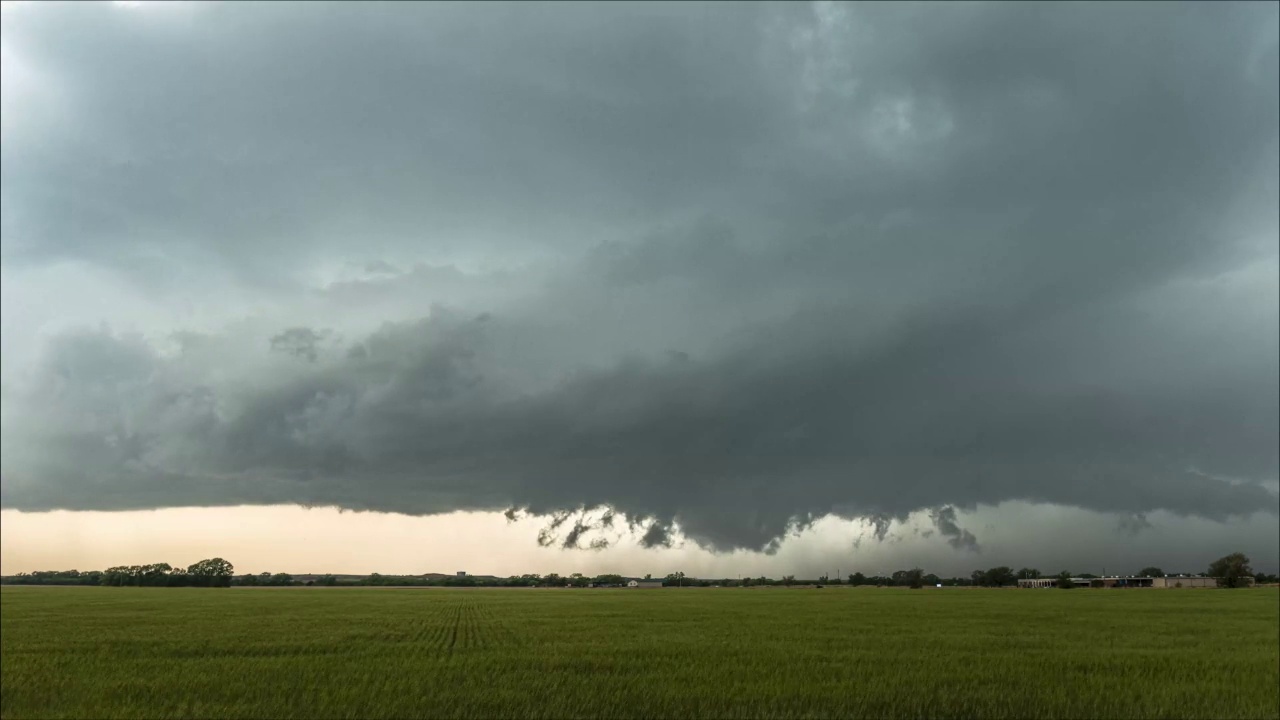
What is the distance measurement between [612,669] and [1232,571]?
20612 cm

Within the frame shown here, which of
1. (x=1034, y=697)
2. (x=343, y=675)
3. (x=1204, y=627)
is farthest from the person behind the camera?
(x=1204, y=627)

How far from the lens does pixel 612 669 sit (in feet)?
85.7

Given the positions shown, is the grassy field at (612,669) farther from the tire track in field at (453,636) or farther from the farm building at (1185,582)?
the farm building at (1185,582)

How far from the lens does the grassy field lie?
19.7m

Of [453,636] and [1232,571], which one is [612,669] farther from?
[1232,571]

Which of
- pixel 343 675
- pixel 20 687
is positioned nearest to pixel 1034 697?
pixel 343 675

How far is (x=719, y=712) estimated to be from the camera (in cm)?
1908

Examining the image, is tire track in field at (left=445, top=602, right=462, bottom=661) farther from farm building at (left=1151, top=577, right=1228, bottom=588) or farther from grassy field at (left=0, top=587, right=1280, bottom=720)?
farm building at (left=1151, top=577, right=1228, bottom=588)

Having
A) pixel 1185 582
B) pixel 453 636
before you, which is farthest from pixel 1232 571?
pixel 453 636

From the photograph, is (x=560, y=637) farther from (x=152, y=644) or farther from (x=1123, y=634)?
(x=1123, y=634)

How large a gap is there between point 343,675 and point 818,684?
551 inches

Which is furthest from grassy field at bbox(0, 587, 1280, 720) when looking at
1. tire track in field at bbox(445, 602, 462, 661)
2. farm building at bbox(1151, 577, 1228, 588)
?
farm building at bbox(1151, 577, 1228, 588)

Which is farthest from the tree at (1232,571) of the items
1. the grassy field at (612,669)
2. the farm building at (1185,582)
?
the grassy field at (612,669)

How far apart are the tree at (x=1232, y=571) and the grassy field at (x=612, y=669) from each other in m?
162
